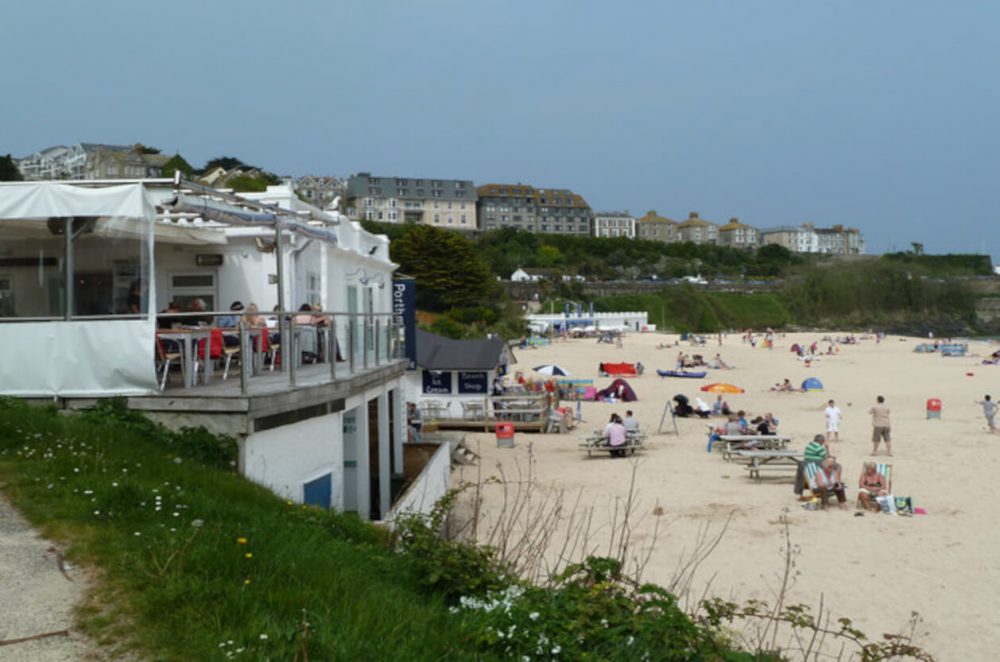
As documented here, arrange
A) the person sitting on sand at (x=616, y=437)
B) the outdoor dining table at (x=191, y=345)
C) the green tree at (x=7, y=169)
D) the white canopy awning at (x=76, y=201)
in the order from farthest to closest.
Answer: the green tree at (x=7, y=169) → the person sitting on sand at (x=616, y=437) → the outdoor dining table at (x=191, y=345) → the white canopy awning at (x=76, y=201)

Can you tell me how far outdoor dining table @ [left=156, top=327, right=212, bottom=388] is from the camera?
8234 millimetres

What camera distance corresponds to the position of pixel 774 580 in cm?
→ 1061

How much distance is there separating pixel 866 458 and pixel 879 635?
1231cm

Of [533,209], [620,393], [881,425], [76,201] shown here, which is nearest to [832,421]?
[881,425]

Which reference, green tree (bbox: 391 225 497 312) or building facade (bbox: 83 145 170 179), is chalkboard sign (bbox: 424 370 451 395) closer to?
green tree (bbox: 391 225 497 312)

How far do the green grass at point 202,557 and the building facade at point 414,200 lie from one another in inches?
5515

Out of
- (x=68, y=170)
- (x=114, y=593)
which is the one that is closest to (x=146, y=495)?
(x=114, y=593)

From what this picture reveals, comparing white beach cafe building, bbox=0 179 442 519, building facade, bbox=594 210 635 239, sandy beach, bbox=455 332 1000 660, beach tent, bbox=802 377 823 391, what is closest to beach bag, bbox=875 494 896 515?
sandy beach, bbox=455 332 1000 660

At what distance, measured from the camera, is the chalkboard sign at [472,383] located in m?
26.1

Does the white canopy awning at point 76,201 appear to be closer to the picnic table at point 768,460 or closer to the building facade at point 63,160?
the picnic table at point 768,460

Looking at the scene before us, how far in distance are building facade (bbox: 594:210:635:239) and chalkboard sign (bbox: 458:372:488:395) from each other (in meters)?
165

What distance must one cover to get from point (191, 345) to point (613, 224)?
18952 centimetres

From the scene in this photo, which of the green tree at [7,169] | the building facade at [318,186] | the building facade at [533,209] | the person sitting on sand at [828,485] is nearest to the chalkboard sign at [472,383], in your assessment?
the person sitting on sand at [828,485]

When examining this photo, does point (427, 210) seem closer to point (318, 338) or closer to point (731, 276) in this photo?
point (731, 276)
